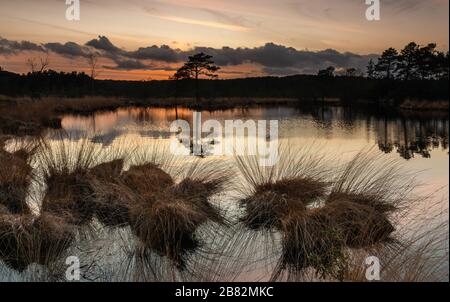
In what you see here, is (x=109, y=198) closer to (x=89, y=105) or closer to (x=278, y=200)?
(x=278, y=200)

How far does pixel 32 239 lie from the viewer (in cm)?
582

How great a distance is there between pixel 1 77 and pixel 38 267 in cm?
5225

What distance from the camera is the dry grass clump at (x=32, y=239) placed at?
5.65 m

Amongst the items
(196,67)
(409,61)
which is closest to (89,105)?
(196,67)

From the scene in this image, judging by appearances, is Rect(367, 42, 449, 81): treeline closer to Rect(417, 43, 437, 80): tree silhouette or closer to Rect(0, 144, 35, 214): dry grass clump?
Rect(417, 43, 437, 80): tree silhouette

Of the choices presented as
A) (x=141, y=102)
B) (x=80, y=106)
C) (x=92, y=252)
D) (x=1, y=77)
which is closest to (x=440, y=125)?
(x=92, y=252)

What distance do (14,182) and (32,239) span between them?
161 inches

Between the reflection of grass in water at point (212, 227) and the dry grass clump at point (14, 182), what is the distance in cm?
52

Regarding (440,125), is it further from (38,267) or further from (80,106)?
(80,106)

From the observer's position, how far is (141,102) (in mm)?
56219

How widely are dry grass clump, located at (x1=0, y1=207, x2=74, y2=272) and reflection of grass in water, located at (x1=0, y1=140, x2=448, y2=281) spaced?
0.06 ft

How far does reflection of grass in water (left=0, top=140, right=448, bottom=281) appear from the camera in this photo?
18.0ft

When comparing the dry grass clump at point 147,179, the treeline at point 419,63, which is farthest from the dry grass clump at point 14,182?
the treeline at point 419,63

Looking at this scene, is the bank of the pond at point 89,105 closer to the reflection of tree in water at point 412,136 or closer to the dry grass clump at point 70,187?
the reflection of tree in water at point 412,136
